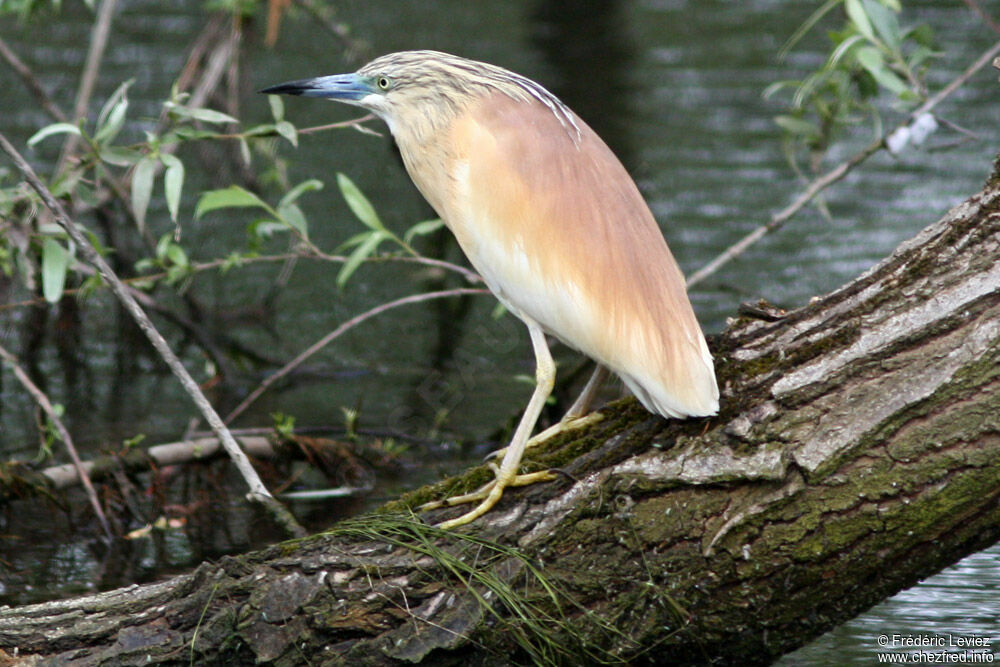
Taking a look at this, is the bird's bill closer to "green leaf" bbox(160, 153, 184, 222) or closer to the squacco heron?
the squacco heron

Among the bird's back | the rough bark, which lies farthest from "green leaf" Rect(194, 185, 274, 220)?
the rough bark

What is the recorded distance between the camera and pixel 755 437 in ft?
7.84

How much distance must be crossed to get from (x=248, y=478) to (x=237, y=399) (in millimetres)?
2384

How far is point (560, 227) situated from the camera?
274 centimetres

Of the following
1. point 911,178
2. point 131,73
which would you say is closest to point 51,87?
point 131,73

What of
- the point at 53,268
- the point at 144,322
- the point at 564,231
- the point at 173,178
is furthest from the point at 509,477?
the point at 53,268

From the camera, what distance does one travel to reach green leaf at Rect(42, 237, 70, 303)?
3.45 m

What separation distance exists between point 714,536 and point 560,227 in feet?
2.56

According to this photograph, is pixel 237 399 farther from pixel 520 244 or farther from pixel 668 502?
pixel 668 502

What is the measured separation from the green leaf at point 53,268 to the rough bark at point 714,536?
1136 mm

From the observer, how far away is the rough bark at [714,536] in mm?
2314

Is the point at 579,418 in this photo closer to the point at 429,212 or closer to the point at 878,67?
the point at 878,67

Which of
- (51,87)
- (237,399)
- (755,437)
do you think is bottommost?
(237,399)

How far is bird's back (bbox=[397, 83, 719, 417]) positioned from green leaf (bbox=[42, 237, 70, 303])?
4.17ft
